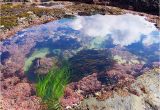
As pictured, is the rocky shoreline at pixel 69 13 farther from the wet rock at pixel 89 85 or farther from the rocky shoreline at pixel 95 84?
the wet rock at pixel 89 85

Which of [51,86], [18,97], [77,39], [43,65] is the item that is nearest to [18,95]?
[18,97]

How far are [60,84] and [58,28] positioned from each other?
12.3 metres

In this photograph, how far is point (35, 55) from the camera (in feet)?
69.5

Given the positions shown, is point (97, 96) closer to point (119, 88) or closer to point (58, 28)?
point (119, 88)

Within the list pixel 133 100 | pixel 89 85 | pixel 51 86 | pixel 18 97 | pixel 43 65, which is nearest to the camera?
pixel 51 86

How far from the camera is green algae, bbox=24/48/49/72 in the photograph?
65.4 ft

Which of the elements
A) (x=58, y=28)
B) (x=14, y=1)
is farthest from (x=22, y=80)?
(x=14, y=1)

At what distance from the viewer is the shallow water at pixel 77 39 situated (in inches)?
843

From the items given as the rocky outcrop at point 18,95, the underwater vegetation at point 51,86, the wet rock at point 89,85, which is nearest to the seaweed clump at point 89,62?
the wet rock at point 89,85

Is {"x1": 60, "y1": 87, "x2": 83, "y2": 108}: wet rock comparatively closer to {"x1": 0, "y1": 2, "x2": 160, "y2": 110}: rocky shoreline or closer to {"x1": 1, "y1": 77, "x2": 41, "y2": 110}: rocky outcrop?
{"x1": 0, "y1": 2, "x2": 160, "y2": 110}: rocky shoreline

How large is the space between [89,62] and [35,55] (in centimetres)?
356

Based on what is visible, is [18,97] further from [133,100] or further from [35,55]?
[133,100]

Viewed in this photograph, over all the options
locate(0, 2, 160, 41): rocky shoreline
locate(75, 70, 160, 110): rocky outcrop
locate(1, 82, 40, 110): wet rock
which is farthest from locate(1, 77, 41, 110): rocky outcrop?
locate(0, 2, 160, 41): rocky shoreline

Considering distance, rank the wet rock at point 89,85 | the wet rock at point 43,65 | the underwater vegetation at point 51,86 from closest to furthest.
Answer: the underwater vegetation at point 51,86
the wet rock at point 89,85
the wet rock at point 43,65
